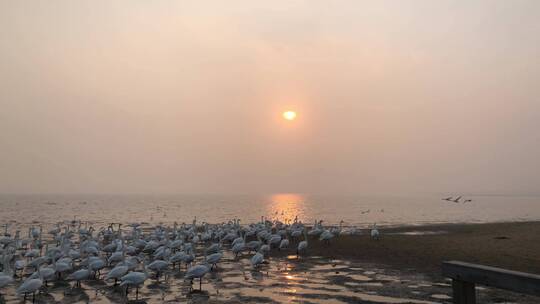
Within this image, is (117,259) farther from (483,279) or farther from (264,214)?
(264,214)

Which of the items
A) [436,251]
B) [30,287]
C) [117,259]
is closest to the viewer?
[30,287]

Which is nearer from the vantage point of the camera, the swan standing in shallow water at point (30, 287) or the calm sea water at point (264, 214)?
the swan standing in shallow water at point (30, 287)

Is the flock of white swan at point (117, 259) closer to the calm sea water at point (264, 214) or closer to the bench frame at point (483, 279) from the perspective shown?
the bench frame at point (483, 279)

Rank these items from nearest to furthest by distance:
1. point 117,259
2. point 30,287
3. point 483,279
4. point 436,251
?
point 483,279 → point 30,287 → point 117,259 → point 436,251

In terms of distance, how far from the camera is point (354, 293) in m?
13.2

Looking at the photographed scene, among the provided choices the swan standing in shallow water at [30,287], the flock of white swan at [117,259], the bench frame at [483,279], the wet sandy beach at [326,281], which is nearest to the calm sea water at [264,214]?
the flock of white swan at [117,259]

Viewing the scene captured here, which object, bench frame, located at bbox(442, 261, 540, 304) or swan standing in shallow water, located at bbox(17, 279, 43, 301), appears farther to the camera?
swan standing in shallow water, located at bbox(17, 279, 43, 301)

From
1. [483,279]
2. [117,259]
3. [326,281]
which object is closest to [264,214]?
[117,259]

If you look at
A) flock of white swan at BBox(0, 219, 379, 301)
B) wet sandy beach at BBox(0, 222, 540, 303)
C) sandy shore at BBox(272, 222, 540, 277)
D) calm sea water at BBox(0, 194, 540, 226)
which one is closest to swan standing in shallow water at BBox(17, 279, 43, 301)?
flock of white swan at BBox(0, 219, 379, 301)

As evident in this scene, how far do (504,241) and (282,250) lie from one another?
1340 centimetres

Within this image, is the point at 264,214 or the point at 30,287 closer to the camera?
the point at 30,287

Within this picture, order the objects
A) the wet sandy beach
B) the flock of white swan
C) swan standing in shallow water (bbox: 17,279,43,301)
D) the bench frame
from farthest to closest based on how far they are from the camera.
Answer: the flock of white swan < swan standing in shallow water (bbox: 17,279,43,301) < the wet sandy beach < the bench frame

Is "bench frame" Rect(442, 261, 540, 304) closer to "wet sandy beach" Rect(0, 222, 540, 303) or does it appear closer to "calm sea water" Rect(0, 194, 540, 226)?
"wet sandy beach" Rect(0, 222, 540, 303)

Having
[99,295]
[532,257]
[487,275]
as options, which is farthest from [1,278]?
[532,257]
